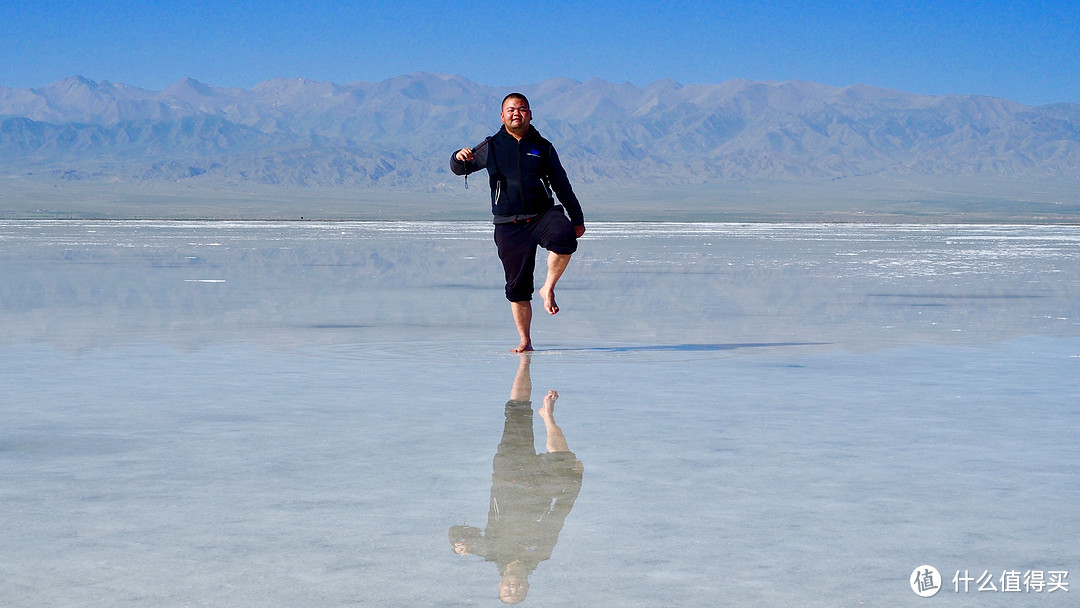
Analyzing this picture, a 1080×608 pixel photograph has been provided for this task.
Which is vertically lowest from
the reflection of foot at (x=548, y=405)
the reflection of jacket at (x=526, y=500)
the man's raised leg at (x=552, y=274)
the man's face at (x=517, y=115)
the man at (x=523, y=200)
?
the reflection of foot at (x=548, y=405)

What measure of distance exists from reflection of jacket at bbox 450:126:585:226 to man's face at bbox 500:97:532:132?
0.08 meters

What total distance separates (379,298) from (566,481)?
9.56 metres

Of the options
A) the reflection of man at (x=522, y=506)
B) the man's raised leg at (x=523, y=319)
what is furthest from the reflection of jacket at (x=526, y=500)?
the man's raised leg at (x=523, y=319)

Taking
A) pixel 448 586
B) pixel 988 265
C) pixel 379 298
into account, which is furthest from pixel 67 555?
pixel 988 265

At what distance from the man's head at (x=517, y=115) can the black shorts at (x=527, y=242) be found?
62cm

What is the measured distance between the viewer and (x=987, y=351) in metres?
8.90

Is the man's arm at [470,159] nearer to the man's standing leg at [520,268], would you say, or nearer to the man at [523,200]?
the man at [523,200]

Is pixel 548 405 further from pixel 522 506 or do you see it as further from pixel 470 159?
pixel 470 159

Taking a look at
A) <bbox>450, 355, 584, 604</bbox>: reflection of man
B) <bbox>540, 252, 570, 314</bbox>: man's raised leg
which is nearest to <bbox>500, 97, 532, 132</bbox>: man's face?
<bbox>540, 252, 570, 314</bbox>: man's raised leg

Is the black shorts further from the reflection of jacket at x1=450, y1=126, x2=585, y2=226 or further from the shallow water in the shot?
the shallow water

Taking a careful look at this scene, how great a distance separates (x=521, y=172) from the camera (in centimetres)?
873

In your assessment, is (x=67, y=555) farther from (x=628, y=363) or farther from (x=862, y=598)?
(x=628, y=363)

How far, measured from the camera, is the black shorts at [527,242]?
8.80m

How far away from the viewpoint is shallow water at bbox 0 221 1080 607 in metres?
3.40
